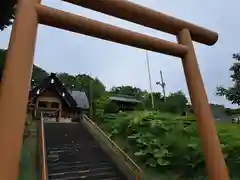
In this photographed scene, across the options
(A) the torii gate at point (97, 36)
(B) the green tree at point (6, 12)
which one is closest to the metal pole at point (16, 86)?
(A) the torii gate at point (97, 36)

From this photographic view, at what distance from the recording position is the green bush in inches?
360

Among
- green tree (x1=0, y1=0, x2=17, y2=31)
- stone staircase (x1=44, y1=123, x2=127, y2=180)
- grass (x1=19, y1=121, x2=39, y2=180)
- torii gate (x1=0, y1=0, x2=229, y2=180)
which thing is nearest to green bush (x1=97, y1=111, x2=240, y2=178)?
stone staircase (x1=44, y1=123, x2=127, y2=180)

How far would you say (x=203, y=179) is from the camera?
8.62 m

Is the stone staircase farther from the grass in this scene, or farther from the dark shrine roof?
the dark shrine roof

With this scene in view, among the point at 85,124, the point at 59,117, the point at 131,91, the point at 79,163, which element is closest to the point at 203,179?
the point at 79,163

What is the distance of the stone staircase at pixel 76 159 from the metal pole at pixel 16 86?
6866mm

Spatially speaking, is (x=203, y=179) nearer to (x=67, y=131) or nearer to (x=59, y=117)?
(x=67, y=131)

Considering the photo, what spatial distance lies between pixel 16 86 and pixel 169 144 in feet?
28.6

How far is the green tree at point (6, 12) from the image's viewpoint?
6.54m

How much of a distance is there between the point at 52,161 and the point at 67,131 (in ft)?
14.2

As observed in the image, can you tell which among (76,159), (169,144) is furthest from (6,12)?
(169,144)

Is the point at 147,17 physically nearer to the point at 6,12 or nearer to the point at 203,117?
the point at 203,117

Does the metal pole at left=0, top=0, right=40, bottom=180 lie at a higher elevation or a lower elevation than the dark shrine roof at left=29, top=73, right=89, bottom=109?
lower

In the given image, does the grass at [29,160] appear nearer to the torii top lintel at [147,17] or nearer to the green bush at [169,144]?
the green bush at [169,144]
